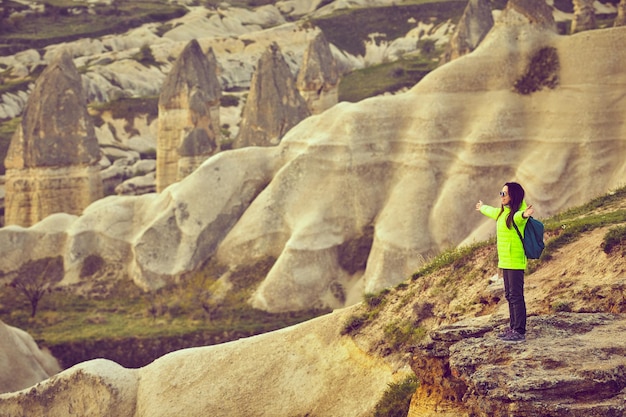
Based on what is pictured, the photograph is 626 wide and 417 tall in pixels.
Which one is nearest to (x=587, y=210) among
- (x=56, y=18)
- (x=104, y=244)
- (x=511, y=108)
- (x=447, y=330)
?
(x=447, y=330)

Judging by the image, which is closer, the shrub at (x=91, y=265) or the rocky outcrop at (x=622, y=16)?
the shrub at (x=91, y=265)

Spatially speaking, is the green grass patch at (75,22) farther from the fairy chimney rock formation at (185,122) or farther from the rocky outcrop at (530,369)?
the rocky outcrop at (530,369)

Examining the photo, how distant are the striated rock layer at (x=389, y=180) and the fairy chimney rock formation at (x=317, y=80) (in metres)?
19.4

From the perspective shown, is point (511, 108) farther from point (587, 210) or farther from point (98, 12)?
point (98, 12)

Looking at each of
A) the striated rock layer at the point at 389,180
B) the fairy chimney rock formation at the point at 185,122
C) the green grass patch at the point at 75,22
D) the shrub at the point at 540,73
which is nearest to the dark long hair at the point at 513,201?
Result: the striated rock layer at the point at 389,180

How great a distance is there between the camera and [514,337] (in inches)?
418

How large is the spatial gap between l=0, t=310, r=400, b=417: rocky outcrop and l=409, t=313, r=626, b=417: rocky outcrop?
11.0 feet

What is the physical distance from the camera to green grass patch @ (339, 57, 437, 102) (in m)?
71.2

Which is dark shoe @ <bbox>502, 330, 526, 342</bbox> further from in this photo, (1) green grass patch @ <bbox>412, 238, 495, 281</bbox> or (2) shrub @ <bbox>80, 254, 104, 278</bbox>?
(2) shrub @ <bbox>80, 254, 104, 278</bbox>

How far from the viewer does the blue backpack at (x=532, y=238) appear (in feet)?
36.4

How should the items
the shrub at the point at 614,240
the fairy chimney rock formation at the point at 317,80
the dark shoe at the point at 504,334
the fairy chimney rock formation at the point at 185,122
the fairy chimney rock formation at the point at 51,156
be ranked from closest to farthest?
the dark shoe at the point at 504,334 → the shrub at the point at 614,240 → the fairy chimney rock formation at the point at 51,156 → the fairy chimney rock formation at the point at 185,122 → the fairy chimney rock formation at the point at 317,80

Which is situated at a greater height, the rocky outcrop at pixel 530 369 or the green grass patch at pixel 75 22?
the rocky outcrop at pixel 530 369

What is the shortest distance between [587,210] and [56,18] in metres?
88.9

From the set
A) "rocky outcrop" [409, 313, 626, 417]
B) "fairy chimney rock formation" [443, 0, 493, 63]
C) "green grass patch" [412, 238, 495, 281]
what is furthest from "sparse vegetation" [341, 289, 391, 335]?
"fairy chimney rock formation" [443, 0, 493, 63]
